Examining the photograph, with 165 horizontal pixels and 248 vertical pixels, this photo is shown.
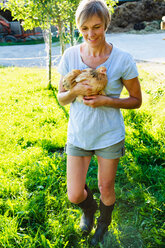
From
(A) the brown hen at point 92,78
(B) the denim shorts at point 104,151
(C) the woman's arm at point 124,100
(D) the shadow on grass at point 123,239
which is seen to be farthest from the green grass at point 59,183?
(A) the brown hen at point 92,78

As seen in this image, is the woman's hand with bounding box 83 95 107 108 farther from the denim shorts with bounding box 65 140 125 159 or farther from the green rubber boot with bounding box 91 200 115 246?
the green rubber boot with bounding box 91 200 115 246

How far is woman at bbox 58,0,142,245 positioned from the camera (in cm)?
165

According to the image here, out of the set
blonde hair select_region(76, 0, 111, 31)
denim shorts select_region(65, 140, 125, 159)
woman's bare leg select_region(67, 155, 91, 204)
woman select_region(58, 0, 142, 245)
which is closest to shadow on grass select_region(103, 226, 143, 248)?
woman select_region(58, 0, 142, 245)

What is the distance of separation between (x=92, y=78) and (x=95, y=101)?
16 cm

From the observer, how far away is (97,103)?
167 centimetres

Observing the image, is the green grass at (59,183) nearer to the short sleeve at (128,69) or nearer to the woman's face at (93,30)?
the short sleeve at (128,69)

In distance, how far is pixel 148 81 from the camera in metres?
5.82

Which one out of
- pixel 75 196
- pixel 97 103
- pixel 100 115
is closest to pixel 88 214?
pixel 75 196

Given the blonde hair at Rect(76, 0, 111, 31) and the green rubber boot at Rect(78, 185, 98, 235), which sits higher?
the blonde hair at Rect(76, 0, 111, 31)

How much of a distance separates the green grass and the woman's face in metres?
1.59

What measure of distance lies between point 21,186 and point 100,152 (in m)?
1.30

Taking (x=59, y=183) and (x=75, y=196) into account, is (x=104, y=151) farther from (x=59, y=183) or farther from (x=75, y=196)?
(x=59, y=183)

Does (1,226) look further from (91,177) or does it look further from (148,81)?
(148,81)

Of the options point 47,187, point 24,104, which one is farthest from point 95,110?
point 24,104
